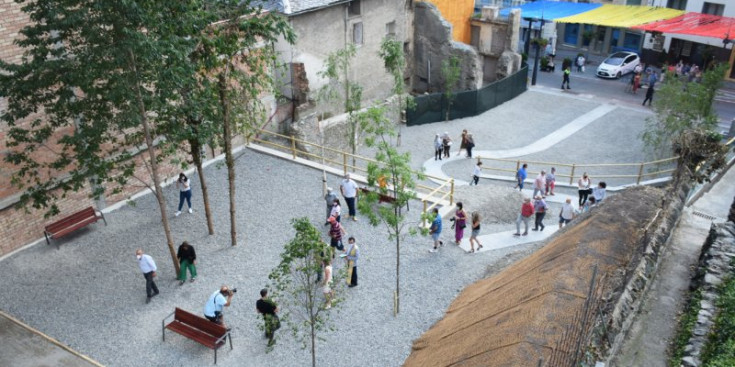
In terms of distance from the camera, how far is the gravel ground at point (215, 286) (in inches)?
505

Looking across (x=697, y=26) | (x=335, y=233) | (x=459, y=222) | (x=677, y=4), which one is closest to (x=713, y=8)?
(x=677, y=4)

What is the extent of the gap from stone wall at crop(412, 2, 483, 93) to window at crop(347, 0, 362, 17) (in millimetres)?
6994

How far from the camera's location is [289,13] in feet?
78.0

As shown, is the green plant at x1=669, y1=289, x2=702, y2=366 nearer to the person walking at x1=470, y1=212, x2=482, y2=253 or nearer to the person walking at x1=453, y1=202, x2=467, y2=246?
the person walking at x1=470, y1=212, x2=482, y2=253

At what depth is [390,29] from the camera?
3123 centimetres

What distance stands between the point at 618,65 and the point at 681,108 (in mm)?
14921

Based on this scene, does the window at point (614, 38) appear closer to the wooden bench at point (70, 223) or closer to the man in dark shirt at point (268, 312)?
the wooden bench at point (70, 223)

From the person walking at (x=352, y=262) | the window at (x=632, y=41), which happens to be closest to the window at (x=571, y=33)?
the window at (x=632, y=41)

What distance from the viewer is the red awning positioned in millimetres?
32062

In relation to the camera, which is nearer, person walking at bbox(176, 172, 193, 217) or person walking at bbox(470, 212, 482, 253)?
person walking at bbox(470, 212, 482, 253)

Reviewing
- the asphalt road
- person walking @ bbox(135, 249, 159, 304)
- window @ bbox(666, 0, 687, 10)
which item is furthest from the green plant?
window @ bbox(666, 0, 687, 10)

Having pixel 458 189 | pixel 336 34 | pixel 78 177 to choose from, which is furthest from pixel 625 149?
pixel 78 177

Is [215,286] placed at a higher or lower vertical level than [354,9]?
lower

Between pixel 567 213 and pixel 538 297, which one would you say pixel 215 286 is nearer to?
pixel 538 297
